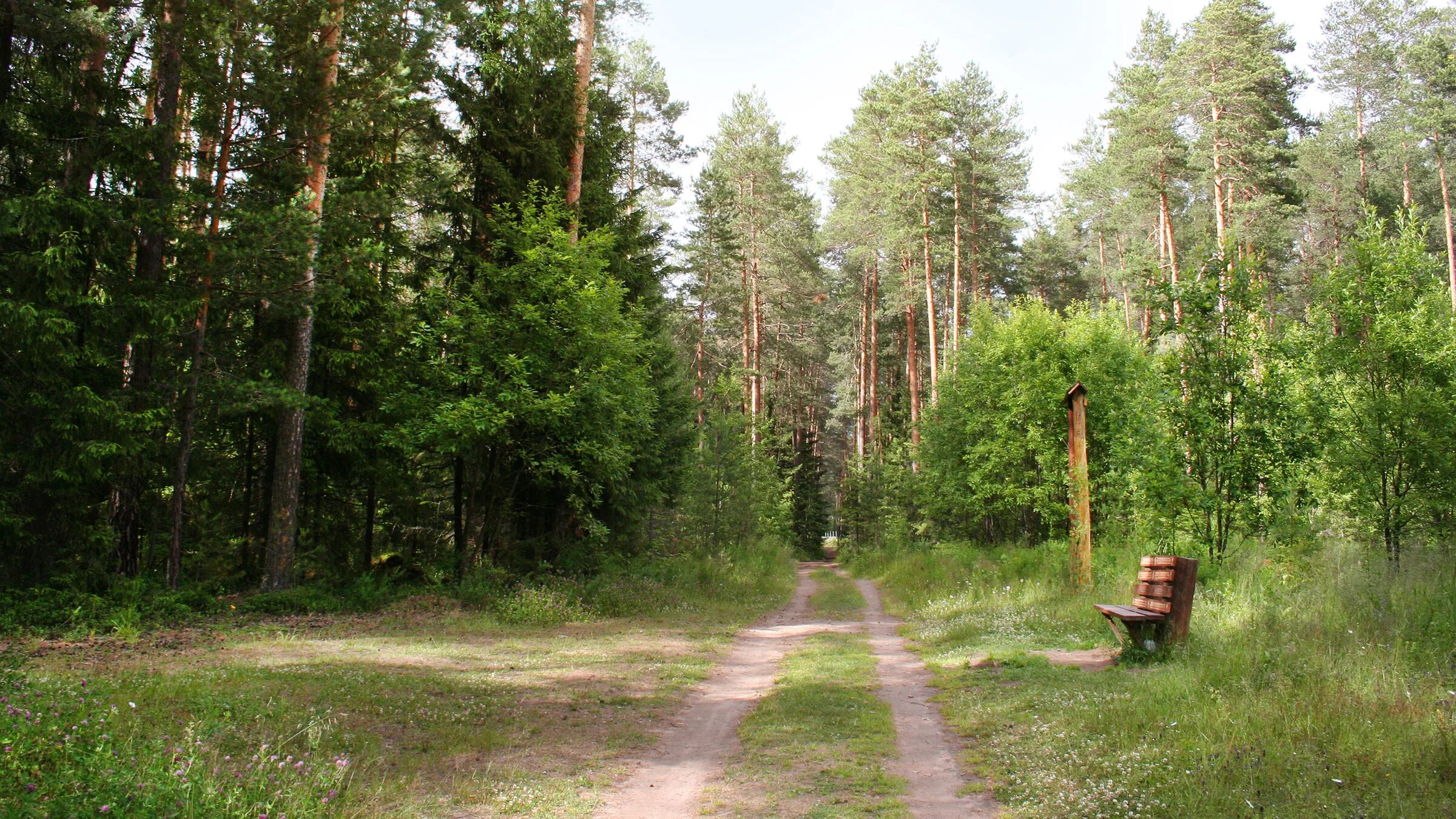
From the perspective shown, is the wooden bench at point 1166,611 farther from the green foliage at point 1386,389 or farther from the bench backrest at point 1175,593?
the green foliage at point 1386,389

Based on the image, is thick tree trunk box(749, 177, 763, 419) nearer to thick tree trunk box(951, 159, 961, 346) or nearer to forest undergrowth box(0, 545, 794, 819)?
thick tree trunk box(951, 159, 961, 346)

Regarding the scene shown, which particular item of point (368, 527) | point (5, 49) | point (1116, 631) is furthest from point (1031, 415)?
point (5, 49)

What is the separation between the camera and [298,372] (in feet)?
44.3

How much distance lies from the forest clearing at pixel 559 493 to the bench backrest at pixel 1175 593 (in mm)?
41

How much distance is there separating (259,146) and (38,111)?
282 cm

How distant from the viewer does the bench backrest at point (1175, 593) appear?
8.02 metres

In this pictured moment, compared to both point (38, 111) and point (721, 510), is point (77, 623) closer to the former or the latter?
point (38, 111)

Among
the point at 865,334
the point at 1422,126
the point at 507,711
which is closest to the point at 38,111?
the point at 507,711

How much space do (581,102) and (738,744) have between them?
15200 millimetres

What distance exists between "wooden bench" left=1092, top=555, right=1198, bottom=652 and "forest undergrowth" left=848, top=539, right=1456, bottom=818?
0.20 m

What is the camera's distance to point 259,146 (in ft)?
43.2

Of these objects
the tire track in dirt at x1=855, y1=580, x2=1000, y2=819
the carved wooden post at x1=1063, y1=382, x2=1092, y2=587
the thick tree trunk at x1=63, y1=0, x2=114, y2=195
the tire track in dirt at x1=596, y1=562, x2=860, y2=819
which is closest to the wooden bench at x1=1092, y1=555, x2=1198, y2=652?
the tire track in dirt at x1=855, y1=580, x2=1000, y2=819

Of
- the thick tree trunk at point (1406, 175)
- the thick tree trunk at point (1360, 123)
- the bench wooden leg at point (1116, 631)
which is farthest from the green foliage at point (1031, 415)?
the thick tree trunk at point (1360, 123)

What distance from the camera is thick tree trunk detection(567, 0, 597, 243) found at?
17562 millimetres
